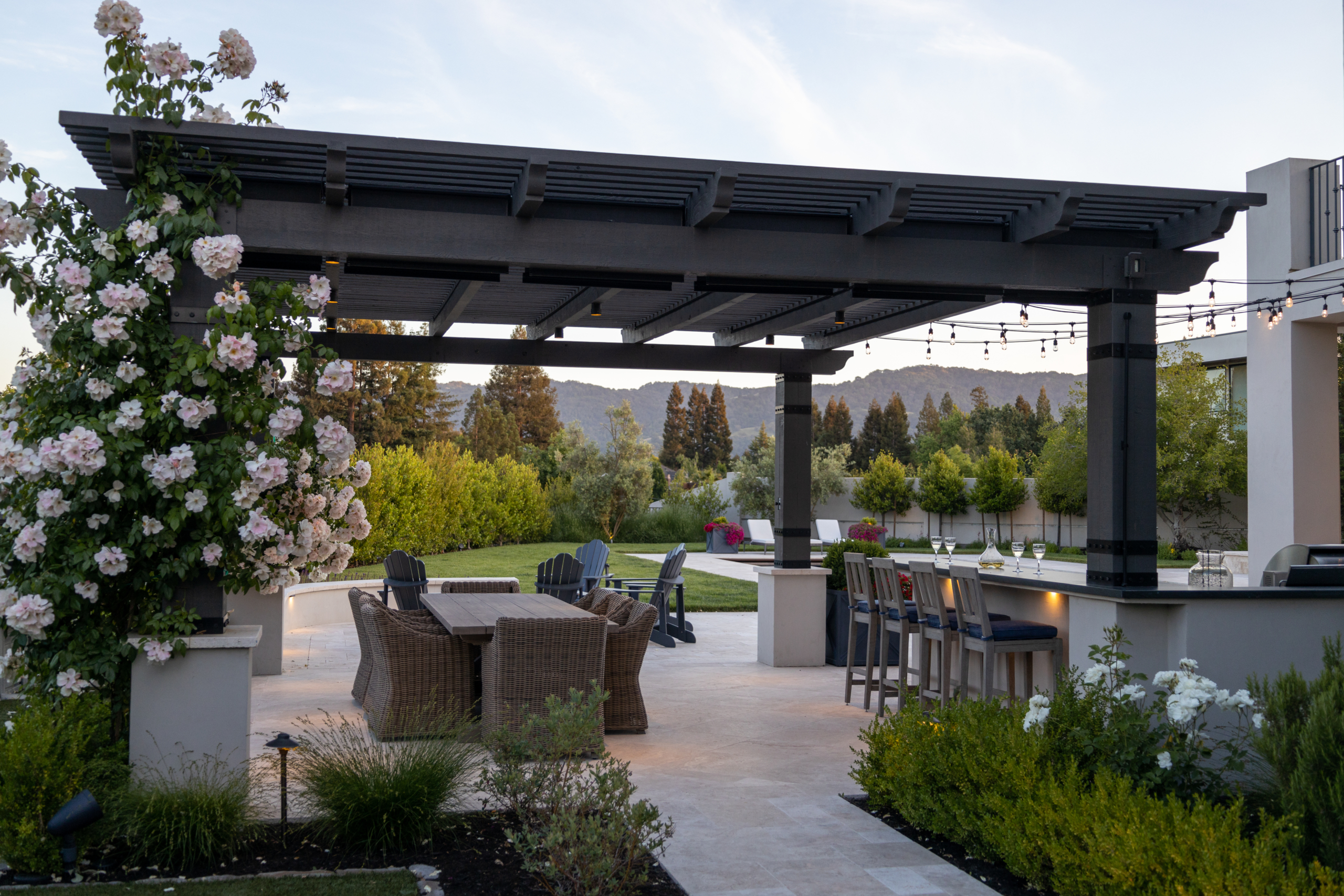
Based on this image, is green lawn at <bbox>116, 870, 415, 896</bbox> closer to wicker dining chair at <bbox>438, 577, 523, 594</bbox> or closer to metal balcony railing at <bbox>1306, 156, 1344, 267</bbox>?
wicker dining chair at <bbox>438, 577, 523, 594</bbox>

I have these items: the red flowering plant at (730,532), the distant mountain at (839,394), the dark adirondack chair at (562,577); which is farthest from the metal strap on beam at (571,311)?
the distant mountain at (839,394)

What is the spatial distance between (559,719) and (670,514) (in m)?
25.3

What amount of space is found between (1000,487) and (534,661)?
27.0m

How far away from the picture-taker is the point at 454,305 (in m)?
7.17

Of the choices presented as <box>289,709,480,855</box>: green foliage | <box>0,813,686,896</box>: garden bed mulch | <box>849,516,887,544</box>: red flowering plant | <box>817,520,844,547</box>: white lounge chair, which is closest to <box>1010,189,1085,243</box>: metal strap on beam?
<box>0,813,686,896</box>: garden bed mulch

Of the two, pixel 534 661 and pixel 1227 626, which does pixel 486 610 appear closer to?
pixel 534 661

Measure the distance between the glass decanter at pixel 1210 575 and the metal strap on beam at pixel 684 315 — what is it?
2.89m

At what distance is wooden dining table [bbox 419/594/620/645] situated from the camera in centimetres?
578

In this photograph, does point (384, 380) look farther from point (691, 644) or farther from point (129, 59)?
point (129, 59)

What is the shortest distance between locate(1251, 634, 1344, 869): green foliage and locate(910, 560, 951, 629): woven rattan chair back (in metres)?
2.69

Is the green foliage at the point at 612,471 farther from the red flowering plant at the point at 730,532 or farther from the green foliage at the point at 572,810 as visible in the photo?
the green foliage at the point at 572,810

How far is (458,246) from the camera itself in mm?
5094

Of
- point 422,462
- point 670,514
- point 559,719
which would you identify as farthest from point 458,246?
point 670,514

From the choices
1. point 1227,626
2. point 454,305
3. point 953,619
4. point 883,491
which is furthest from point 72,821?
point 883,491
